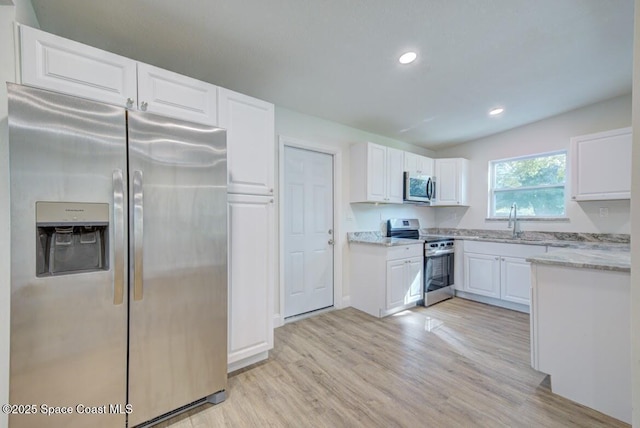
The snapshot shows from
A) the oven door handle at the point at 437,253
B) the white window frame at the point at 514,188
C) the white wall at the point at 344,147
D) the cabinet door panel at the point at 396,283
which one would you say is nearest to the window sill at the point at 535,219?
the white window frame at the point at 514,188

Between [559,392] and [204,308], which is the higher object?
[204,308]

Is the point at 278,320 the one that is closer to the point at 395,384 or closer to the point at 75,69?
the point at 395,384

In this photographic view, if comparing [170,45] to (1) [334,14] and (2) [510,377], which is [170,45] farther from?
(2) [510,377]

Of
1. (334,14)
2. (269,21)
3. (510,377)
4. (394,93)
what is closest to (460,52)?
(394,93)

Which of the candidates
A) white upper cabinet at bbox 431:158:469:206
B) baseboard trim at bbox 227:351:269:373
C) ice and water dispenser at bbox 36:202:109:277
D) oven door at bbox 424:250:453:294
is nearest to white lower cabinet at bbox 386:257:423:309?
oven door at bbox 424:250:453:294

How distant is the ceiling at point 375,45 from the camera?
1.65m

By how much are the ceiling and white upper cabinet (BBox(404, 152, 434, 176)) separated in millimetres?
937

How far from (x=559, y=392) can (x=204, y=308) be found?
2487 mm

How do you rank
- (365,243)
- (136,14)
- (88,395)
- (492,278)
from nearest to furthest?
(88,395) < (136,14) < (365,243) < (492,278)

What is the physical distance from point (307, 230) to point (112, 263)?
214cm

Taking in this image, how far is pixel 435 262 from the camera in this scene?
12.2ft

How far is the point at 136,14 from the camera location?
5.25 ft

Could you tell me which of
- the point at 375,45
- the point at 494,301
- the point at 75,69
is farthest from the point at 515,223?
the point at 75,69

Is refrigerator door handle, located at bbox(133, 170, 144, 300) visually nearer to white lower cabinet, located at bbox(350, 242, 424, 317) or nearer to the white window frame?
white lower cabinet, located at bbox(350, 242, 424, 317)
